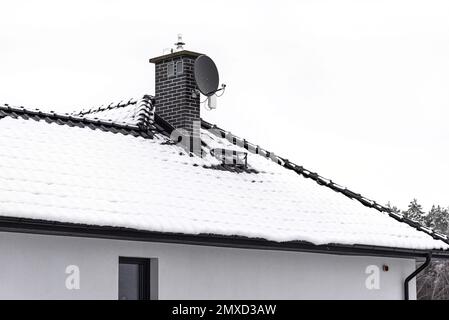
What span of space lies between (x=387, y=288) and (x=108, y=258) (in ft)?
19.7

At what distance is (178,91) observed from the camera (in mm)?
19734

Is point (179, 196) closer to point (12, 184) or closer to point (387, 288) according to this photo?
point (12, 184)

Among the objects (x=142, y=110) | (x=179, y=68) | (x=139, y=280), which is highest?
(x=179, y=68)

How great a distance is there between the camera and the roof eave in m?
12.5

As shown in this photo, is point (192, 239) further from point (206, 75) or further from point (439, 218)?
point (439, 218)

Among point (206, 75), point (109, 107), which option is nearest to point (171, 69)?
point (206, 75)

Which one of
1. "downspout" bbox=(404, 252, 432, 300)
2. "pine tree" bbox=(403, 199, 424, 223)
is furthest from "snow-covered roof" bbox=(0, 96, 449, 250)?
"pine tree" bbox=(403, 199, 424, 223)

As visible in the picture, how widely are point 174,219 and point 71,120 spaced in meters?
4.34
